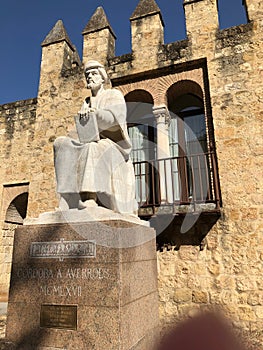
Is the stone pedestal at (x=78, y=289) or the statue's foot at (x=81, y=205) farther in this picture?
the statue's foot at (x=81, y=205)

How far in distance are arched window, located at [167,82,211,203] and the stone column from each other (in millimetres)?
299

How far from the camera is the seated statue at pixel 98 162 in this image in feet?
9.02

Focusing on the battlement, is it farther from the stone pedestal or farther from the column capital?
the stone pedestal

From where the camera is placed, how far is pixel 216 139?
5219 millimetres

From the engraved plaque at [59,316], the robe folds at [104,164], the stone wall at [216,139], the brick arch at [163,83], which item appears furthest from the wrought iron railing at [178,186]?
the engraved plaque at [59,316]

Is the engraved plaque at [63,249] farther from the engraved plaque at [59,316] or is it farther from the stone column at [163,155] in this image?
the stone column at [163,155]

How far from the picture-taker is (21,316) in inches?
99.8

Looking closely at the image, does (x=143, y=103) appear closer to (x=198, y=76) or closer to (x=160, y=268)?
(x=198, y=76)

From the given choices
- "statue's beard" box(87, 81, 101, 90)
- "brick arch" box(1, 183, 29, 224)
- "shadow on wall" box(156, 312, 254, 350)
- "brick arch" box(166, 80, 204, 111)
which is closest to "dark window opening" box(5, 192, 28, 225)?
"brick arch" box(1, 183, 29, 224)

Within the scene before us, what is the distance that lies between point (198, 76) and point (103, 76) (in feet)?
10.1

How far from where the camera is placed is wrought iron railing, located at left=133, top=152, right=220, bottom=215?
4.85 metres

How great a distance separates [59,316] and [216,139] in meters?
4.05

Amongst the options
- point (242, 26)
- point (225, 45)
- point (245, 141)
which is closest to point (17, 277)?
point (245, 141)

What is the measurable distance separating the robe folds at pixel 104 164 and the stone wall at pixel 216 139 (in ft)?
7.45
